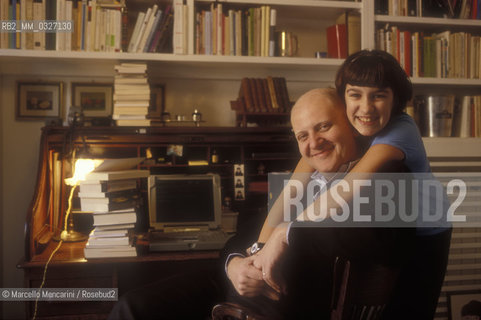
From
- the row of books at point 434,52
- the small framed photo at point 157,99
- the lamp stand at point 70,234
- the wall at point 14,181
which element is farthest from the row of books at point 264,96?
the wall at point 14,181

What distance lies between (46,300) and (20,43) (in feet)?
4.04

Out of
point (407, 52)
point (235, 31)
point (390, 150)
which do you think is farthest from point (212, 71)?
point (390, 150)

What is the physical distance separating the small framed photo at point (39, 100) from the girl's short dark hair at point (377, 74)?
1.82 metres

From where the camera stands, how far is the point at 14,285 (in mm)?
2221

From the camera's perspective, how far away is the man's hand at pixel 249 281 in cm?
88

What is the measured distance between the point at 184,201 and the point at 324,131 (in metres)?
1.24

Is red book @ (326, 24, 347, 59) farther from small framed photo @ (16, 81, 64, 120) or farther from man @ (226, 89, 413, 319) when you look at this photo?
small framed photo @ (16, 81, 64, 120)

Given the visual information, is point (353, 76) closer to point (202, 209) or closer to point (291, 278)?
point (291, 278)

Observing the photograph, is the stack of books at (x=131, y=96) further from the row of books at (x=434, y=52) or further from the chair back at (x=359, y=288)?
the chair back at (x=359, y=288)

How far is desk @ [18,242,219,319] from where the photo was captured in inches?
64.2

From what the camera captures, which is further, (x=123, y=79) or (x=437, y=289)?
(x=123, y=79)

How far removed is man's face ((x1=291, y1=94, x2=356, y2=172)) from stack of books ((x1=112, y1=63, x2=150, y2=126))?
1.23 m

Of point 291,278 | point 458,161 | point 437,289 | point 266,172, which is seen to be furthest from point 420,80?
point 291,278

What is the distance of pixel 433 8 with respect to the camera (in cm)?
217
